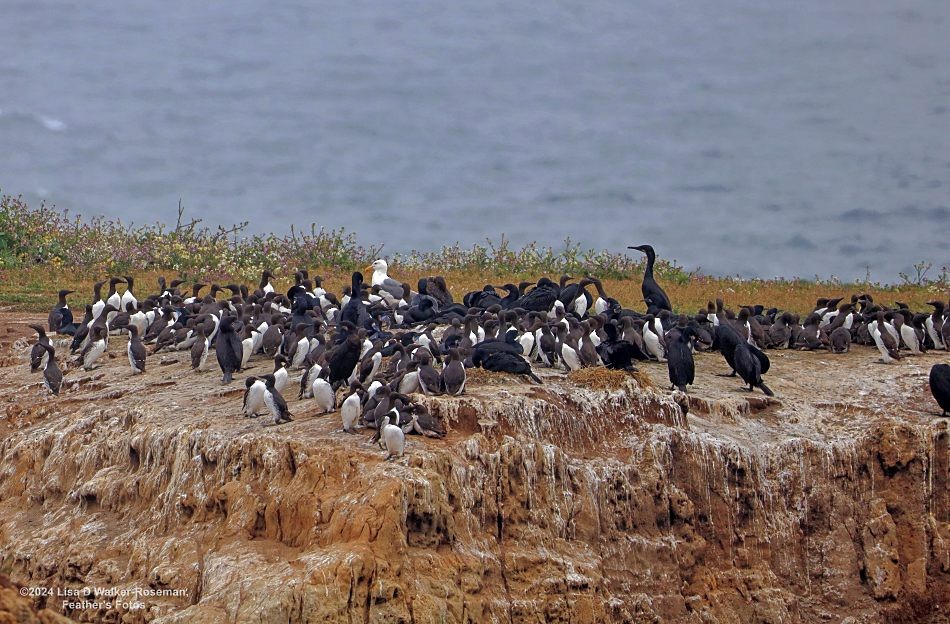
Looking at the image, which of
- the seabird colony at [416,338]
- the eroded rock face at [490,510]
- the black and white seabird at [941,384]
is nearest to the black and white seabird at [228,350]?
the seabird colony at [416,338]

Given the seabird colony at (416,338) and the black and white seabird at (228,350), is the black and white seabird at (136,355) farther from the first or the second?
the black and white seabird at (228,350)

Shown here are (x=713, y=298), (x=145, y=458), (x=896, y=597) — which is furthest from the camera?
(x=713, y=298)

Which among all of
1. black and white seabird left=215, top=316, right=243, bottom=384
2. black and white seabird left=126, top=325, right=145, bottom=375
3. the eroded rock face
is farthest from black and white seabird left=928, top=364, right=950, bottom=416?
black and white seabird left=126, top=325, right=145, bottom=375

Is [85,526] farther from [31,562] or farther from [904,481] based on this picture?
[904,481]

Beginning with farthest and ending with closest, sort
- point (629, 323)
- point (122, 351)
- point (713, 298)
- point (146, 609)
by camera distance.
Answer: point (713, 298), point (122, 351), point (629, 323), point (146, 609)

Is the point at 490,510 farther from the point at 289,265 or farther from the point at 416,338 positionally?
the point at 289,265

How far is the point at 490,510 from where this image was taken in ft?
40.0

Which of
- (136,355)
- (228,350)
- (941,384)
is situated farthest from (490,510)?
(941,384)

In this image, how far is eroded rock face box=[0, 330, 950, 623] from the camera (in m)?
10.9

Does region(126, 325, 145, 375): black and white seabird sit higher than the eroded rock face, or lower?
higher

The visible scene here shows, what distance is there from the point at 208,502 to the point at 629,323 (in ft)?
24.1

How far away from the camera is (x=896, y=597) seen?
14391mm

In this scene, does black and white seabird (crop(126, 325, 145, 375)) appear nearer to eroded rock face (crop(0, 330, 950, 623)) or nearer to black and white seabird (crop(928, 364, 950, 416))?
eroded rock face (crop(0, 330, 950, 623))

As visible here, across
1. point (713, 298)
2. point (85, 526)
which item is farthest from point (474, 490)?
point (713, 298)
